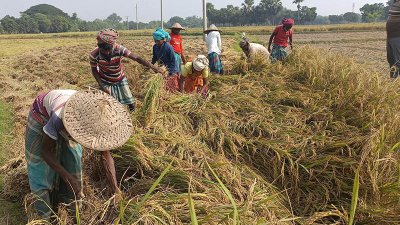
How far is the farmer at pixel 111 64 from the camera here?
3.67m

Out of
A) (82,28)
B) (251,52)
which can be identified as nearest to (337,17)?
(82,28)

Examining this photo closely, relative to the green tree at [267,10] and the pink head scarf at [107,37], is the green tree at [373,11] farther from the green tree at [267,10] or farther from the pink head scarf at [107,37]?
the pink head scarf at [107,37]

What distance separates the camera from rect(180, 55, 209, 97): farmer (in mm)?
4562

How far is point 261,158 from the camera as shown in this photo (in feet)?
9.74

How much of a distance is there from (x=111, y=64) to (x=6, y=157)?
1.43 meters

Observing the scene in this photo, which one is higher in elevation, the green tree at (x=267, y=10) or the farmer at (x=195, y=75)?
the green tree at (x=267, y=10)

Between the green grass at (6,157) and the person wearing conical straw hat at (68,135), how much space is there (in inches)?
13.1

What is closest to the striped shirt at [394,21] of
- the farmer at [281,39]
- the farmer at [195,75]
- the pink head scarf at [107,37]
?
the farmer at [281,39]

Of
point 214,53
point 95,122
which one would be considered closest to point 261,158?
point 95,122

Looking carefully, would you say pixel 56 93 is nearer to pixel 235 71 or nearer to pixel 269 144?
pixel 269 144

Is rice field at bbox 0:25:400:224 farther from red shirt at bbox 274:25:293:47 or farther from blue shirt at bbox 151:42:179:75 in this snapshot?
red shirt at bbox 274:25:293:47

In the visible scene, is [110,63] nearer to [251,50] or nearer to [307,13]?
[251,50]

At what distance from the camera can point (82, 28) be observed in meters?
91.9

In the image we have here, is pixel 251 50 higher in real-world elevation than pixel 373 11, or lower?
lower
